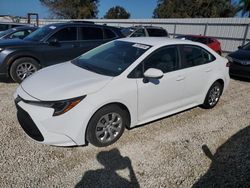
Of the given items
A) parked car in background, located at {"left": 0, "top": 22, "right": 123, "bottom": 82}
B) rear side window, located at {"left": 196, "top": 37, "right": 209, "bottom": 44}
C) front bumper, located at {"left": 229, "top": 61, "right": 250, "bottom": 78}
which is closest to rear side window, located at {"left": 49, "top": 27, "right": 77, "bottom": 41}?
parked car in background, located at {"left": 0, "top": 22, "right": 123, "bottom": 82}

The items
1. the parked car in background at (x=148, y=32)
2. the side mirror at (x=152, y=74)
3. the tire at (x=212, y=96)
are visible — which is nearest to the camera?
the side mirror at (x=152, y=74)

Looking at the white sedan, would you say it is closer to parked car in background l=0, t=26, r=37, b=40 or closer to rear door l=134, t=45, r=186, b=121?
rear door l=134, t=45, r=186, b=121

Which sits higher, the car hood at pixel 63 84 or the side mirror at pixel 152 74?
the side mirror at pixel 152 74

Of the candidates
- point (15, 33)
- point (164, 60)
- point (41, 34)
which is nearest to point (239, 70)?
point (164, 60)

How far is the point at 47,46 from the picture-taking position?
5.96m

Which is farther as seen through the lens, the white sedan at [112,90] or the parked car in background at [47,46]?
the parked car in background at [47,46]

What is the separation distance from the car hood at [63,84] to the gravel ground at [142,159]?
81cm

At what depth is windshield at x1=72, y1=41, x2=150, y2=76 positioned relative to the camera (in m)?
3.34

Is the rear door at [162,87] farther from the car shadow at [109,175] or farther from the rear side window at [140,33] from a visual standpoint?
the rear side window at [140,33]

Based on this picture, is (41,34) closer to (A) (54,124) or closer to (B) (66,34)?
(B) (66,34)

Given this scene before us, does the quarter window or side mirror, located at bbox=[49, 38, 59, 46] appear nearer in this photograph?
the quarter window

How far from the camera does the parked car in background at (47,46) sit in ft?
18.2

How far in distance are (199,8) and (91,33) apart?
33.1m

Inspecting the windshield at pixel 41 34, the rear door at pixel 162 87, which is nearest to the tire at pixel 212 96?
the rear door at pixel 162 87
